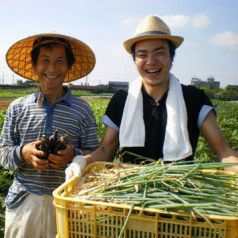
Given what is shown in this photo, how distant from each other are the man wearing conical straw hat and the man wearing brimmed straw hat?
21cm

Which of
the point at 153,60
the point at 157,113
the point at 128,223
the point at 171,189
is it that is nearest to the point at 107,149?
the point at 157,113

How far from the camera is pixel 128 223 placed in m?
1.28

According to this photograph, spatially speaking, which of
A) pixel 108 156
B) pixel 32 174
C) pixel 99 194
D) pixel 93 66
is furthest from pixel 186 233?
pixel 93 66

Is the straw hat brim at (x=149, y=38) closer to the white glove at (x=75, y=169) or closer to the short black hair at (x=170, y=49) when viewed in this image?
the short black hair at (x=170, y=49)

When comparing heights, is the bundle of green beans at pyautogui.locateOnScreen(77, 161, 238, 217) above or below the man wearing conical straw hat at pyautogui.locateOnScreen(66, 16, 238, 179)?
below

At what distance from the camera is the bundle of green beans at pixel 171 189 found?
4.11 ft

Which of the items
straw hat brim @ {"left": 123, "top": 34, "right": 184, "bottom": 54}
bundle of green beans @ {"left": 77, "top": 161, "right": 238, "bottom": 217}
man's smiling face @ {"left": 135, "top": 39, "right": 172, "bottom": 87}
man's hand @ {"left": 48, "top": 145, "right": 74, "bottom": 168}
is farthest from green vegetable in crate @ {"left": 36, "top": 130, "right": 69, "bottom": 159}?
straw hat brim @ {"left": 123, "top": 34, "right": 184, "bottom": 54}

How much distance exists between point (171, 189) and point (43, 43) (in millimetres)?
1416

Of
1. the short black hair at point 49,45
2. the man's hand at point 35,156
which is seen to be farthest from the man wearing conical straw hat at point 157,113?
the short black hair at point 49,45

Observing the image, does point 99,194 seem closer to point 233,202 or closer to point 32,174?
point 233,202

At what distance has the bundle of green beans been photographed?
1.25 meters

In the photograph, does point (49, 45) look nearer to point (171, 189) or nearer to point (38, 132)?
point (38, 132)

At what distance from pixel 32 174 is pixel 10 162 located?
0.17 meters

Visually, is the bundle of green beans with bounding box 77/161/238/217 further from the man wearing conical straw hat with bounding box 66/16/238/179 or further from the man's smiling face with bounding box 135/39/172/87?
the man's smiling face with bounding box 135/39/172/87
